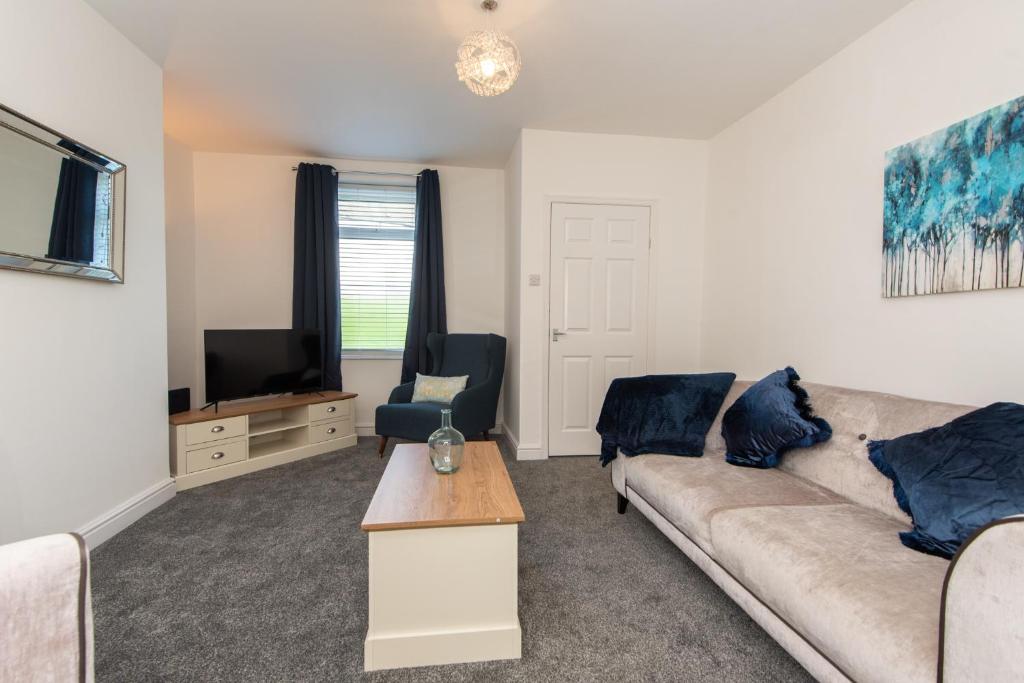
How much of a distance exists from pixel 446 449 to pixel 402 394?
80.6 inches

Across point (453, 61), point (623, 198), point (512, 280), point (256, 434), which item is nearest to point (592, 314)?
point (512, 280)

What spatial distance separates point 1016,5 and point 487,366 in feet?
10.7

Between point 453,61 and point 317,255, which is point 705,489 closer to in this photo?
point 453,61

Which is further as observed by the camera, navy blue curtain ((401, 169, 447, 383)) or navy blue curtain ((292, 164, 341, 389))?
navy blue curtain ((401, 169, 447, 383))

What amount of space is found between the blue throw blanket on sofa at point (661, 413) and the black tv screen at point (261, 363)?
98.4 inches

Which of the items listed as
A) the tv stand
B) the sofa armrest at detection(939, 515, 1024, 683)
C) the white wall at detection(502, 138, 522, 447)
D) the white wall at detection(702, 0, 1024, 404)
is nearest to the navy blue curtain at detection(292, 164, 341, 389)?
the tv stand

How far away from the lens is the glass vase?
5.95ft

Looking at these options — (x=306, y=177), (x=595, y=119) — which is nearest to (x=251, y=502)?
(x=306, y=177)

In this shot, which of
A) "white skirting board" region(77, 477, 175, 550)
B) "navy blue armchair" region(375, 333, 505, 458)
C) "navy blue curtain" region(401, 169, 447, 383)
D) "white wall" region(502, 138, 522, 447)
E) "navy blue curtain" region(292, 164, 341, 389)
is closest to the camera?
"white skirting board" region(77, 477, 175, 550)

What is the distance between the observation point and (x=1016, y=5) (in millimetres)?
1616

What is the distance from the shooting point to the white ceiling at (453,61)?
2.11m

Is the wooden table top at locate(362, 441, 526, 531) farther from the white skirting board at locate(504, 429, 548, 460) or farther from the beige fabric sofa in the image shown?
the white skirting board at locate(504, 429, 548, 460)

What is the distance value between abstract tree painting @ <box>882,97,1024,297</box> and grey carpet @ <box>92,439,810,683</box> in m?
1.57

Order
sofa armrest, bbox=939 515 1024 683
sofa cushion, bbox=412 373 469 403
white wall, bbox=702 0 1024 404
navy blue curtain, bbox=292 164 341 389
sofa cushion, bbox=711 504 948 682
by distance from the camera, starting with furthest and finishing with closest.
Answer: navy blue curtain, bbox=292 164 341 389 < sofa cushion, bbox=412 373 469 403 < white wall, bbox=702 0 1024 404 < sofa cushion, bbox=711 504 948 682 < sofa armrest, bbox=939 515 1024 683
